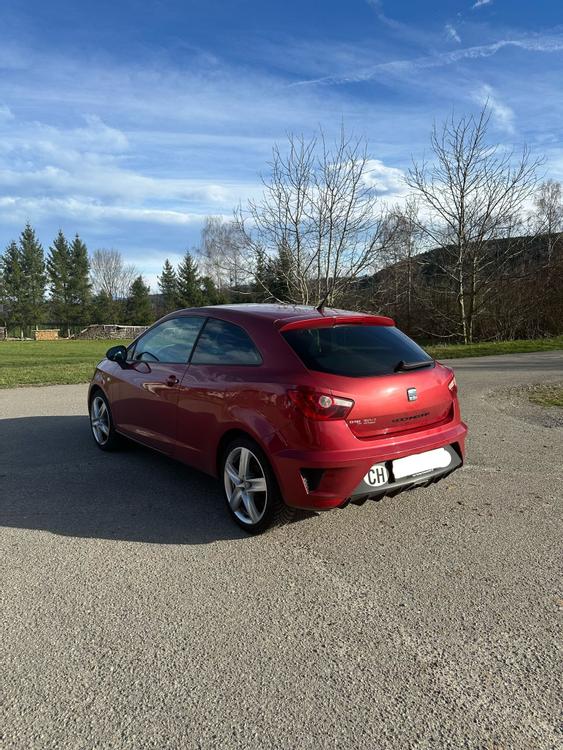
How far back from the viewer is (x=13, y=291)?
68812mm

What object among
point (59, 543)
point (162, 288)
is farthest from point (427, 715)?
point (162, 288)

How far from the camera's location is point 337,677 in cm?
238

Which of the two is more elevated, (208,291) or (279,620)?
(208,291)

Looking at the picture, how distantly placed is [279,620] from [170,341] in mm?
2938

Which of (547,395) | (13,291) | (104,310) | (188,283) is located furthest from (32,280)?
(547,395)

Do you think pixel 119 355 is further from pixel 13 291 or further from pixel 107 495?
pixel 13 291

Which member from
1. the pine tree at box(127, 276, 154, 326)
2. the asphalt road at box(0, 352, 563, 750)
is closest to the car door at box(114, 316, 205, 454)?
the asphalt road at box(0, 352, 563, 750)

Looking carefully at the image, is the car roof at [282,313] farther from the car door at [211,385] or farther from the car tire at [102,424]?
the car tire at [102,424]

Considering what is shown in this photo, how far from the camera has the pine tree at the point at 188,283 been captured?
6650cm

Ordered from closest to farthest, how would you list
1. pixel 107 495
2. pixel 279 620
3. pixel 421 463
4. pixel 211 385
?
pixel 279 620, pixel 421 463, pixel 211 385, pixel 107 495

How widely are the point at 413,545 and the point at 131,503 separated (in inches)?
89.3

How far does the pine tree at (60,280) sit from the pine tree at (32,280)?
3.90 feet

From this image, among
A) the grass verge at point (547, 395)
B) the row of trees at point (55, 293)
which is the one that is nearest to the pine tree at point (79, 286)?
the row of trees at point (55, 293)

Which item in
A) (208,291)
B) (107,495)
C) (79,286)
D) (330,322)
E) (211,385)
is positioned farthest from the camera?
(79,286)
